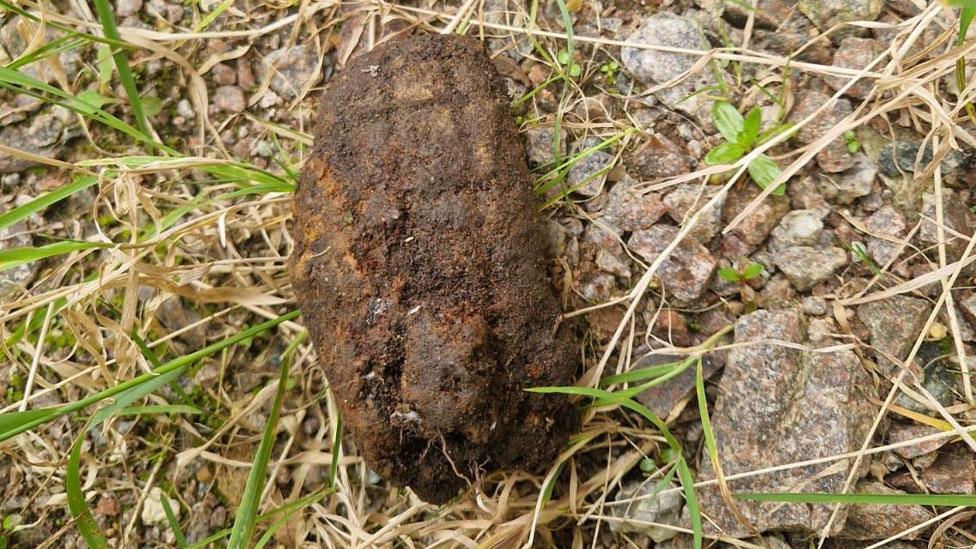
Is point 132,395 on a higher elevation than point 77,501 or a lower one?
higher

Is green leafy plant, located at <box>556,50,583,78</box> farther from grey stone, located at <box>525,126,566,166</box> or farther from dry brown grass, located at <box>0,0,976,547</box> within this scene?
grey stone, located at <box>525,126,566,166</box>

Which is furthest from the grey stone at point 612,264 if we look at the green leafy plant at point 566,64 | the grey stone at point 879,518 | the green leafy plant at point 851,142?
the grey stone at point 879,518

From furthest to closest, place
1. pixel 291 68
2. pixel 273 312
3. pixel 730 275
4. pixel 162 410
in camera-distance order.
A: pixel 291 68
pixel 273 312
pixel 162 410
pixel 730 275

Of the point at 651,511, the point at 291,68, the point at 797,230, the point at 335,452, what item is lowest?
the point at 651,511

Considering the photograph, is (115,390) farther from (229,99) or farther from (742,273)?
(742,273)

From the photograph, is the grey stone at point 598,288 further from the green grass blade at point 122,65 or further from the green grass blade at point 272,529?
the green grass blade at point 122,65

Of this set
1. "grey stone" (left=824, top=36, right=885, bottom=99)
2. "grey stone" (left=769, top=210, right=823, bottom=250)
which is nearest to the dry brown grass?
"grey stone" (left=824, top=36, right=885, bottom=99)

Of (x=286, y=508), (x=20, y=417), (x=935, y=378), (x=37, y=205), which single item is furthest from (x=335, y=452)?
(x=935, y=378)
